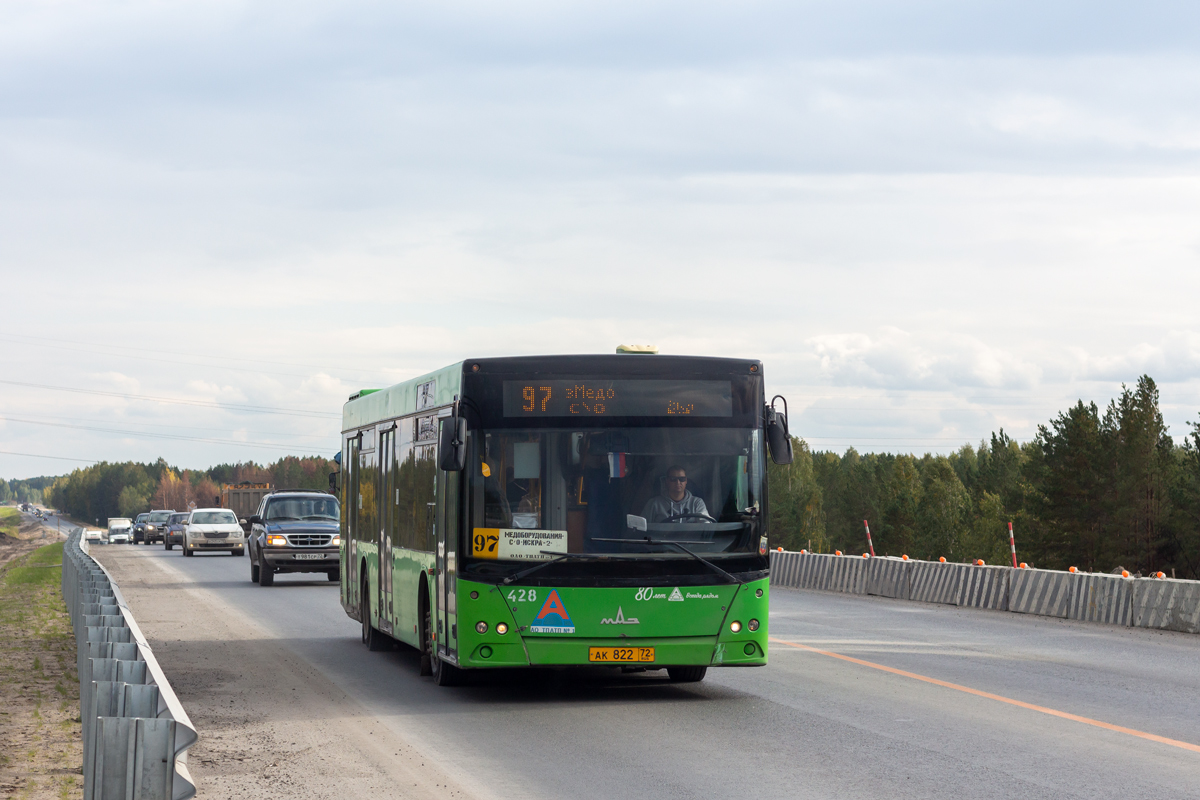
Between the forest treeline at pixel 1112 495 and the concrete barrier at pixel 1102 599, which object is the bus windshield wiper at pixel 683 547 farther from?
the forest treeline at pixel 1112 495

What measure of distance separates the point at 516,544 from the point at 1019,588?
13741 mm

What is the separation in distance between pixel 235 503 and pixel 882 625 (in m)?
48.8

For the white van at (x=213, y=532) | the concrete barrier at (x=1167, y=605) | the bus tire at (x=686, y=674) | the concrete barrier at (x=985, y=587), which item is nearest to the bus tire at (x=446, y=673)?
the bus tire at (x=686, y=674)

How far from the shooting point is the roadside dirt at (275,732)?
8.30 m

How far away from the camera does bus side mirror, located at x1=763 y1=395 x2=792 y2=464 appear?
37.9 feet

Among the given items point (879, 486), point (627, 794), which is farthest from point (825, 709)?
point (879, 486)

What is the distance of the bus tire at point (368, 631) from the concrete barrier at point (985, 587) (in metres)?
10.9

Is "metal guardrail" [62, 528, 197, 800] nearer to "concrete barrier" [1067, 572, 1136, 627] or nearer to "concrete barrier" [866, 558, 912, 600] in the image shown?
"concrete barrier" [1067, 572, 1136, 627]

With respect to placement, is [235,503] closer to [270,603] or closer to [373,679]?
[270,603]

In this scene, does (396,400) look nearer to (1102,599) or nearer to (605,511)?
(605,511)

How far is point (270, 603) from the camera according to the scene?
81.6 feet

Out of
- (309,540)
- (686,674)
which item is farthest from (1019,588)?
(309,540)

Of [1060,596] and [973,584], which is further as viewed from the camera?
[973,584]

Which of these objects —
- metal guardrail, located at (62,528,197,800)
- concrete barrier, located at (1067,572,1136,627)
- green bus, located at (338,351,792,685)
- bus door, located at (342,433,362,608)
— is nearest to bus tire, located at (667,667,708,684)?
green bus, located at (338,351,792,685)
